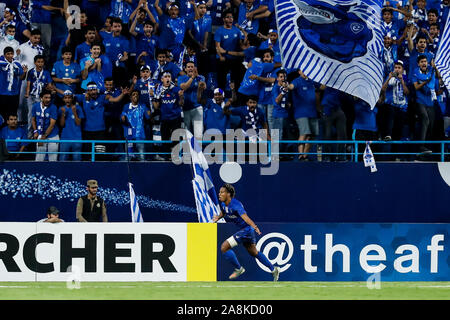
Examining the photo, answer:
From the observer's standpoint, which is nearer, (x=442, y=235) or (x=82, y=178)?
(x=442, y=235)

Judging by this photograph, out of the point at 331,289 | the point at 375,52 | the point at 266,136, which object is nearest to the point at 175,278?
the point at 331,289

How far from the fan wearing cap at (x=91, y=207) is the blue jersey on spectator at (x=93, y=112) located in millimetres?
1253

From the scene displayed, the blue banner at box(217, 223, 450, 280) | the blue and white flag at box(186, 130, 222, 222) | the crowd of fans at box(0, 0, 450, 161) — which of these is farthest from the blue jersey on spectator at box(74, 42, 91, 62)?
the blue banner at box(217, 223, 450, 280)

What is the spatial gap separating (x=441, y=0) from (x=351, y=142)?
12.3 ft

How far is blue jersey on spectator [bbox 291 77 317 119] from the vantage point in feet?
67.6

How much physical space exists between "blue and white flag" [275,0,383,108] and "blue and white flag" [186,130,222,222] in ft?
7.17

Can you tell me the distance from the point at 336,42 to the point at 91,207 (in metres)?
5.23

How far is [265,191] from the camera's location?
21766mm

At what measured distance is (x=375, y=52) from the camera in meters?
19.5

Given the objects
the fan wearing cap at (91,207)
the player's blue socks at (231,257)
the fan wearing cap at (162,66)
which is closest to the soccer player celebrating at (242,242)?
the player's blue socks at (231,257)

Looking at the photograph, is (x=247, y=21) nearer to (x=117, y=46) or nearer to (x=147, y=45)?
(x=147, y=45)

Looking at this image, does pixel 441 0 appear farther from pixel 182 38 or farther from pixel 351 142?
pixel 182 38

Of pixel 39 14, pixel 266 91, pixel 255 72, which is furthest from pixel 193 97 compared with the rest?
pixel 39 14

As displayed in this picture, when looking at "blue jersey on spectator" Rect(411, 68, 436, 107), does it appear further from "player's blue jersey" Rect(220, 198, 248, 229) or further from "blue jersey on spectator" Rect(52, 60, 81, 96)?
"blue jersey on spectator" Rect(52, 60, 81, 96)
